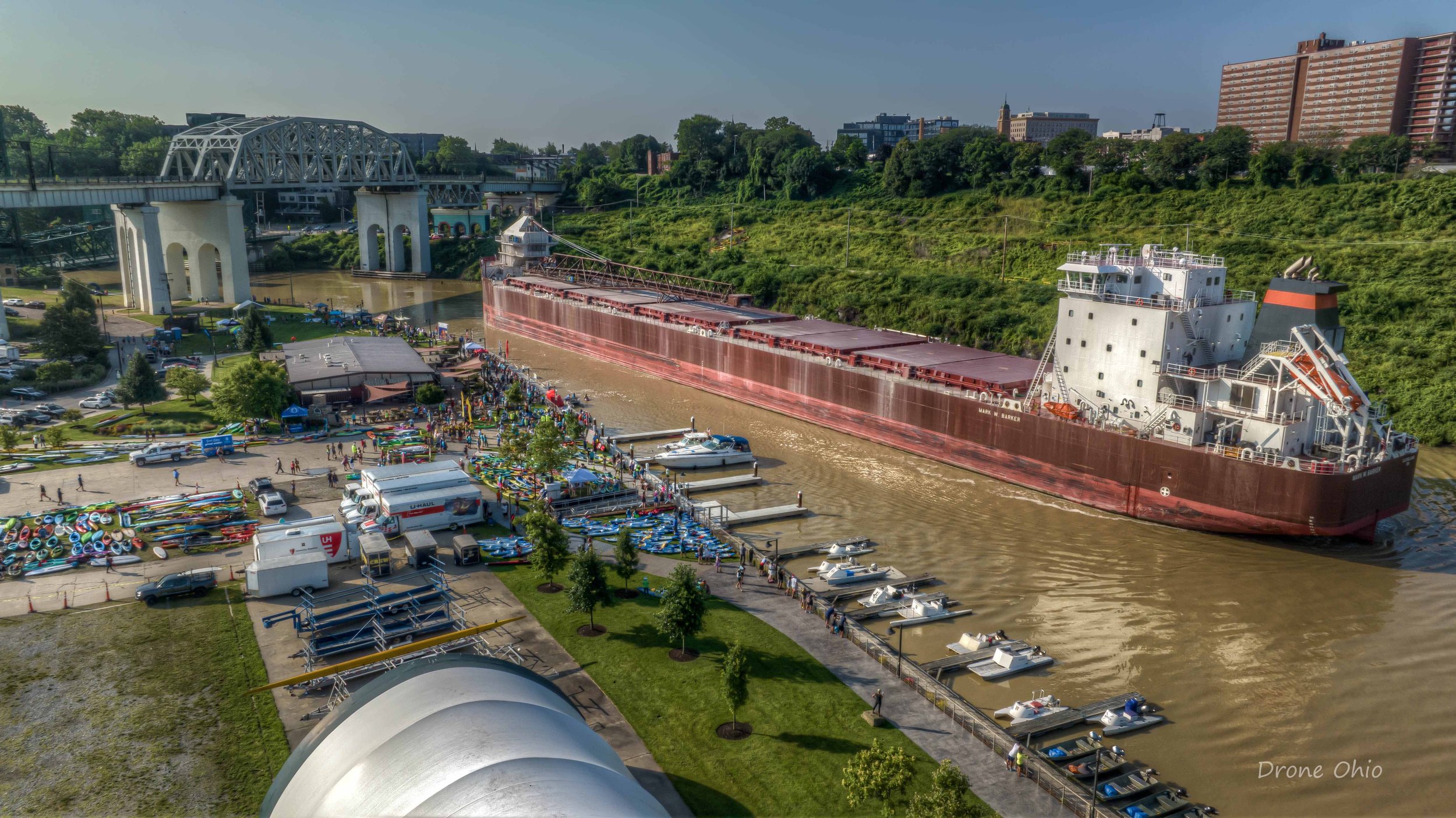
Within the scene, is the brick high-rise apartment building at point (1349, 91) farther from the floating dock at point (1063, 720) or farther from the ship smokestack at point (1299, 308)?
the floating dock at point (1063, 720)

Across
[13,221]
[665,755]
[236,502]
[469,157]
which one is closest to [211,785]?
[665,755]

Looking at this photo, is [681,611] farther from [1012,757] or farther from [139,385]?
[139,385]

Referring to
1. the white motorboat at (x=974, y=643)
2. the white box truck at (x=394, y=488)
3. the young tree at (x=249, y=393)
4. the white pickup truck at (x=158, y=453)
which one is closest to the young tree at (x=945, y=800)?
the white motorboat at (x=974, y=643)

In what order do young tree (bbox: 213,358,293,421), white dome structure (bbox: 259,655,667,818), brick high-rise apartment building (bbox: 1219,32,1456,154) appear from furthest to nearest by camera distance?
brick high-rise apartment building (bbox: 1219,32,1456,154) → young tree (bbox: 213,358,293,421) → white dome structure (bbox: 259,655,667,818)

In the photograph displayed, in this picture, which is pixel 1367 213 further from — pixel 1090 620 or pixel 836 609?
pixel 836 609

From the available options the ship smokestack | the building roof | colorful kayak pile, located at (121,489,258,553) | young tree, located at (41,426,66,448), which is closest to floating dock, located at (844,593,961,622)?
the ship smokestack

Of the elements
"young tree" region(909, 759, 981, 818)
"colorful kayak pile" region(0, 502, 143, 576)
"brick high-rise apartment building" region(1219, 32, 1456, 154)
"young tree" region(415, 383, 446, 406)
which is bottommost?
"colorful kayak pile" region(0, 502, 143, 576)

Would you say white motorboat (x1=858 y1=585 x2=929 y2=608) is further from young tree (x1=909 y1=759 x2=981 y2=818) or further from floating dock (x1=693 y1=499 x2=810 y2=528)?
young tree (x1=909 y1=759 x2=981 y2=818)
